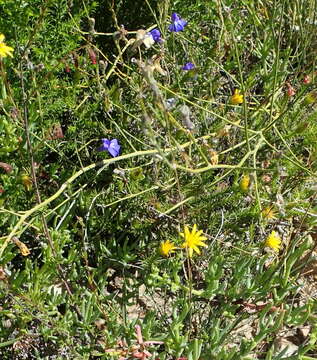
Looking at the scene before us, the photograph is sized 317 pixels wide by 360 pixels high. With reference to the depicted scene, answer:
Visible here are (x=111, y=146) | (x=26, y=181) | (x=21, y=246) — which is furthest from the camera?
(x=111, y=146)

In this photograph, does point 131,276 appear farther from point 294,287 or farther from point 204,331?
point 294,287

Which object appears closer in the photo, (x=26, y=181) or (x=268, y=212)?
(x=26, y=181)

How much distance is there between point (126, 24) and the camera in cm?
263

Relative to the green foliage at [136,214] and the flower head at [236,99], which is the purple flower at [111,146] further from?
the flower head at [236,99]

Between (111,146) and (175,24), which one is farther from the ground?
(175,24)

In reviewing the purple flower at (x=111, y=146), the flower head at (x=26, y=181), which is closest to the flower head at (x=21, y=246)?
the flower head at (x=26, y=181)

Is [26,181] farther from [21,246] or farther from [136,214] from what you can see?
[136,214]

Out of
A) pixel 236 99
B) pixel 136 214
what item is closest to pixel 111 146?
pixel 136 214

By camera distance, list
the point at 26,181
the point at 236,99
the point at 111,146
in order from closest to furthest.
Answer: the point at 26,181 → the point at 111,146 → the point at 236,99

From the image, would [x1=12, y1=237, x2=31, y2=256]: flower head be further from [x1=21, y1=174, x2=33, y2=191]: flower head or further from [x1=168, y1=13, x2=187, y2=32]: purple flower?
[x1=168, y1=13, x2=187, y2=32]: purple flower

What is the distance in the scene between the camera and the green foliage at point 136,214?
5.85 feet

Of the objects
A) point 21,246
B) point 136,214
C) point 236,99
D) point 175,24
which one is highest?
point 175,24

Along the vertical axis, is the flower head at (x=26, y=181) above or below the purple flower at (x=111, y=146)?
below

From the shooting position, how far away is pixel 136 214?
2129 mm
